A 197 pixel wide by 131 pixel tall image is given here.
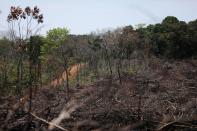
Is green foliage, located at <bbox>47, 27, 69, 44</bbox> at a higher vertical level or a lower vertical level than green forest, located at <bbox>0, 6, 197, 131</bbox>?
higher

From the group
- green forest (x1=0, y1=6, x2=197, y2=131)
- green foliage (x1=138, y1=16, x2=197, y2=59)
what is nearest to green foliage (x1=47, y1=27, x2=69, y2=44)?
→ green forest (x1=0, y1=6, x2=197, y2=131)

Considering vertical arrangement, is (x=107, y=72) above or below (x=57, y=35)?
below

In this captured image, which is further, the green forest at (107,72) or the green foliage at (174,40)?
the green foliage at (174,40)

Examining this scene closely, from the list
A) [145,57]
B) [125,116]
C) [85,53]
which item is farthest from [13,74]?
[85,53]

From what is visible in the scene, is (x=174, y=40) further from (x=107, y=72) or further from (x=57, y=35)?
(x=57, y=35)

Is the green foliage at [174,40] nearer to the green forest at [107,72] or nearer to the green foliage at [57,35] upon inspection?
the green forest at [107,72]

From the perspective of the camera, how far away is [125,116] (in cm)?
639

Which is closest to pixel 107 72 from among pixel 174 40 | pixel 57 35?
pixel 174 40

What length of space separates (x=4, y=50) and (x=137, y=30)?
52.4 feet

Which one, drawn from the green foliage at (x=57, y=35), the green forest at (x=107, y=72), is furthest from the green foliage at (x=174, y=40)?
the green foliage at (x=57, y=35)

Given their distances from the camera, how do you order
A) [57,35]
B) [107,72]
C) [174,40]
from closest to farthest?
[107,72], [174,40], [57,35]

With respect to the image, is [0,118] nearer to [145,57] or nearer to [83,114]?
[83,114]

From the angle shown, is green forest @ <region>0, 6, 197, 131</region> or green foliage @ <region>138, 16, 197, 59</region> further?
green foliage @ <region>138, 16, 197, 59</region>

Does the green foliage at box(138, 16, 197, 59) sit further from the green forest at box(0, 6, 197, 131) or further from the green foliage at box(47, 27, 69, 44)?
the green foliage at box(47, 27, 69, 44)
